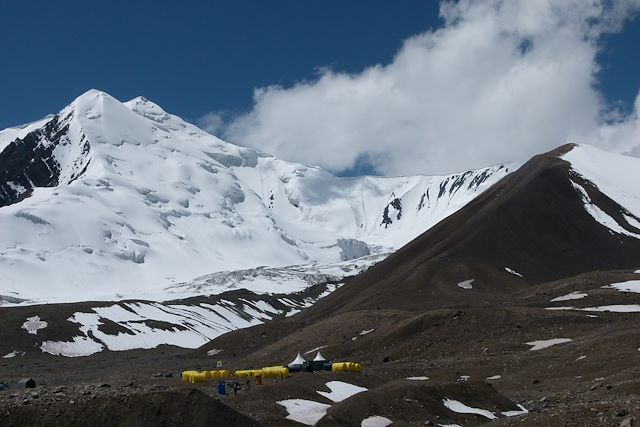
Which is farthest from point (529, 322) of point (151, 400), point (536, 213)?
point (536, 213)

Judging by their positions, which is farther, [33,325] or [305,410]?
[33,325]

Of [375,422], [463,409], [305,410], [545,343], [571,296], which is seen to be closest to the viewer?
[375,422]

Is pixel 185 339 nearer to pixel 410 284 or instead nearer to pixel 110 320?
pixel 110 320

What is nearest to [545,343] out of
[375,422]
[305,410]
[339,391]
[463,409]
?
[463,409]

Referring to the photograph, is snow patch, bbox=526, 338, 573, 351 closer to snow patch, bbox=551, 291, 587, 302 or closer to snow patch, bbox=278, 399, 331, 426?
snow patch, bbox=551, 291, 587, 302

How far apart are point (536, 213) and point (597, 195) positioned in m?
22.1

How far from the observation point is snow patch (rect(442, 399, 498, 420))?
49.8 metres

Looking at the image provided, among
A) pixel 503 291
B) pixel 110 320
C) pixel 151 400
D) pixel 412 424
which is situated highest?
pixel 110 320

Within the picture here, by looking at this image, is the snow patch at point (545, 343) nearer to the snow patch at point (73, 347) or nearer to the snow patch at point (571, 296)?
the snow patch at point (571, 296)

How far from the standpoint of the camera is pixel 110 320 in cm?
18538

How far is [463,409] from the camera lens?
50469 mm

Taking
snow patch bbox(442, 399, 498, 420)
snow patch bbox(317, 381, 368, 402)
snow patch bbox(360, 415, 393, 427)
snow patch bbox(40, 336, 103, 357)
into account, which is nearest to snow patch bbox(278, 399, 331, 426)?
snow patch bbox(360, 415, 393, 427)

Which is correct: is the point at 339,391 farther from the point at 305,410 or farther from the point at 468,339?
the point at 468,339

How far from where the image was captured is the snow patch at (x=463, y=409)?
1962 inches
